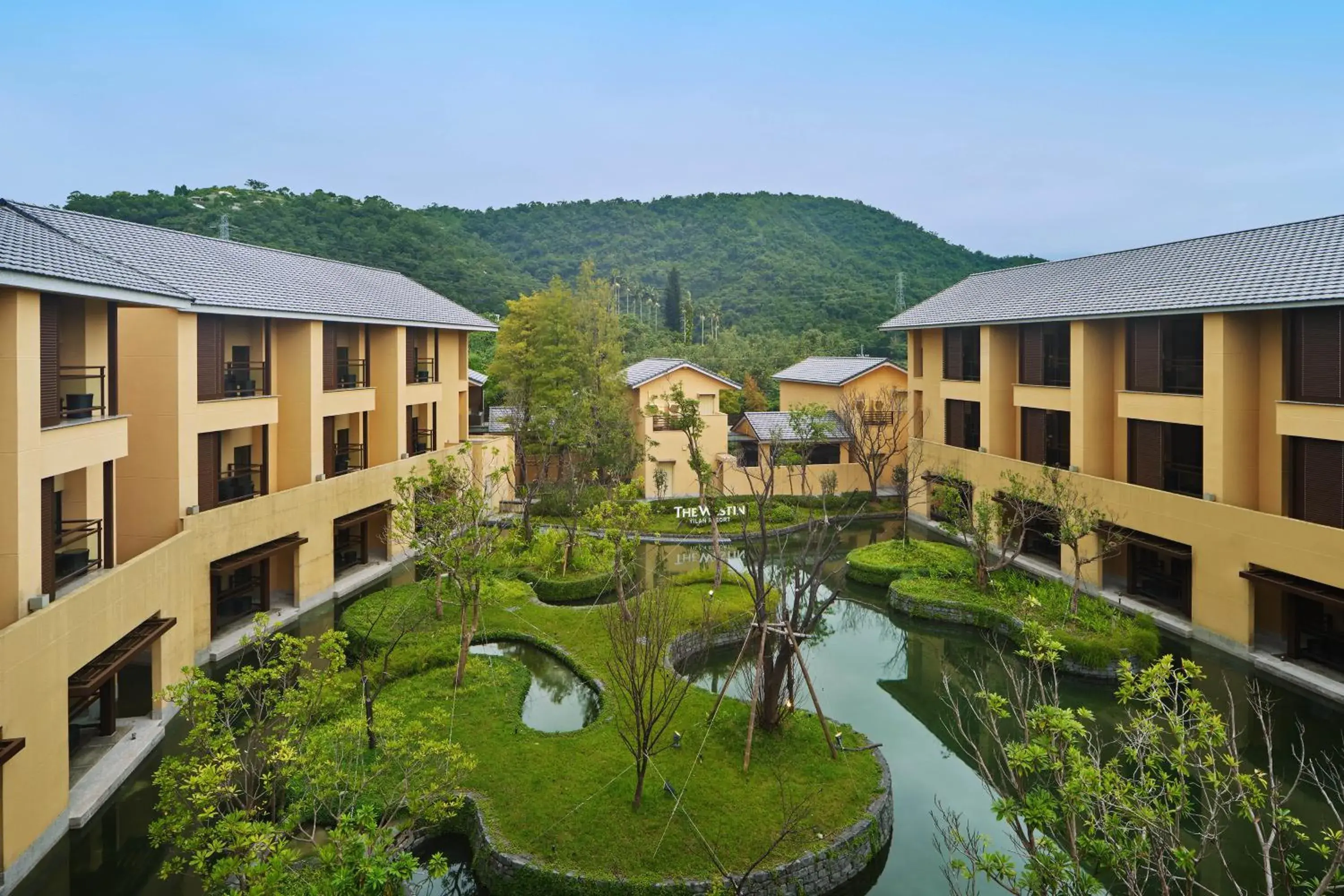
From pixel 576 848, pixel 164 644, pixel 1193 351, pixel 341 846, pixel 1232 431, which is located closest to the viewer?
pixel 341 846

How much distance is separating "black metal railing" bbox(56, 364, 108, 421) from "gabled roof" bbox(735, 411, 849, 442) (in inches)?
810

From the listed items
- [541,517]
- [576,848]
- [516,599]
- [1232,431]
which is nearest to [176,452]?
[516,599]

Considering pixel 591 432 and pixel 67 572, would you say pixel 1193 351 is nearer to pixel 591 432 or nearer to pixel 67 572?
pixel 591 432

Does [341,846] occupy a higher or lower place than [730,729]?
higher

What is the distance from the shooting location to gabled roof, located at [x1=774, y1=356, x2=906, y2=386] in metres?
32.6

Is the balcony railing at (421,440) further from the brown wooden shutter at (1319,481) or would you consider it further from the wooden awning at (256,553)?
the brown wooden shutter at (1319,481)

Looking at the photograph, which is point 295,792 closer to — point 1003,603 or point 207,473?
point 207,473

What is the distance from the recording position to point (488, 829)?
9.02 m

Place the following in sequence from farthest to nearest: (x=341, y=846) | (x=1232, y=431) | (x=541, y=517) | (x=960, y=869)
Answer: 1. (x=541, y=517)
2. (x=1232, y=431)
3. (x=341, y=846)
4. (x=960, y=869)

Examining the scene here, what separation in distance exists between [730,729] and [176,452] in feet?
→ 33.7

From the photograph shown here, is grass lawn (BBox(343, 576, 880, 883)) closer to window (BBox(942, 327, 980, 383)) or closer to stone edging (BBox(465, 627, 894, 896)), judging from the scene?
stone edging (BBox(465, 627, 894, 896))

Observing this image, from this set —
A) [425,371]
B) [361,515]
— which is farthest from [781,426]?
[361,515]

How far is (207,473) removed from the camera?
15.8 m

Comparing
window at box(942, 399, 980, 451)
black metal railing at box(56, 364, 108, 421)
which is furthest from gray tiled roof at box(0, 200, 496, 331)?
window at box(942, 399, 980, 451)
